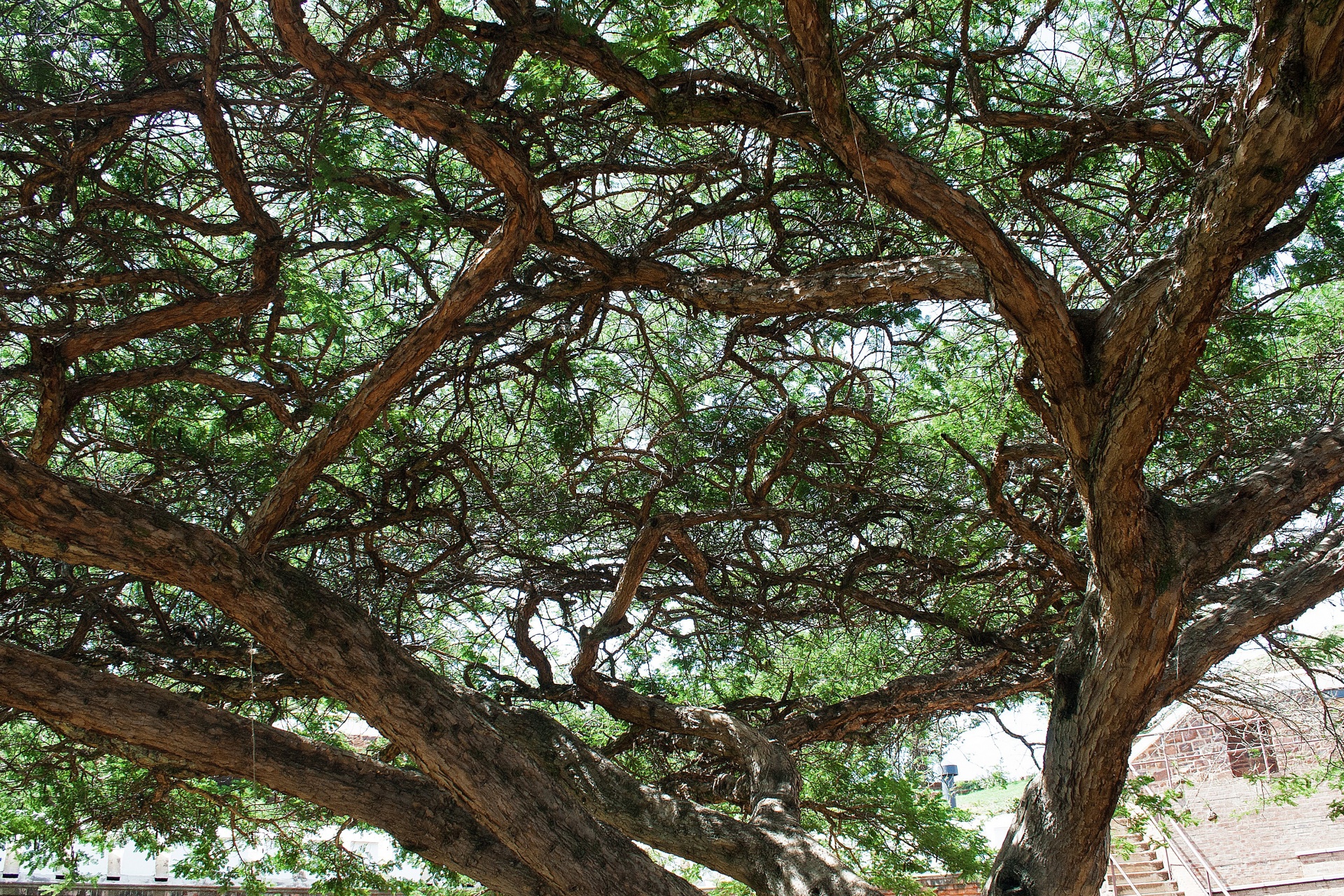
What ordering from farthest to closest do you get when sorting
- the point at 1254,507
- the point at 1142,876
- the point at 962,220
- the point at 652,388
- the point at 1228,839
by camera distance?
the point at 1142,876 < the point at 1228,839 < the point at 652,388 < the point at 1254,507 < the point at 962,220

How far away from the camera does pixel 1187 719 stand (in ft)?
44.0

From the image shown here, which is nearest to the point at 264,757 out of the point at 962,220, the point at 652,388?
the point at 962,220

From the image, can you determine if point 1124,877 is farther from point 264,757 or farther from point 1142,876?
point 264,757

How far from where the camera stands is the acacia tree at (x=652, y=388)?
124 inches

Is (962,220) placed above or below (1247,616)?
above

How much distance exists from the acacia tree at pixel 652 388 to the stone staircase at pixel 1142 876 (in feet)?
26.7

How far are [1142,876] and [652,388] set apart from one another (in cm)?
1253

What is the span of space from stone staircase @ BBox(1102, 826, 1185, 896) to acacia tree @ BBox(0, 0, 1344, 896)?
8.12m

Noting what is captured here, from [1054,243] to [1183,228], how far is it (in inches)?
83.9

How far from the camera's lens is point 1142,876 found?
14250mm

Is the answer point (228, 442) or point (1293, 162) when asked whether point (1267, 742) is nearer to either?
point (1293, 162)

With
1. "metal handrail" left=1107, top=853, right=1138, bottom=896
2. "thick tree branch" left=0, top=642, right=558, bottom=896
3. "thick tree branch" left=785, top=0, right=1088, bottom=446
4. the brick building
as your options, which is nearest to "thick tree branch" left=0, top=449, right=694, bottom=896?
"thick tree branch" left=0, top=642, right=558, bottom=896

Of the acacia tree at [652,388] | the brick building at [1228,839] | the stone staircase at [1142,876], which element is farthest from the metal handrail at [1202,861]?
the acacia tree at [652,388]

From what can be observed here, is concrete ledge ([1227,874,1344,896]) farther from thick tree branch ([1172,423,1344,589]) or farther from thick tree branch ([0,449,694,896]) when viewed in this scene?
thick tree branch ([0,449,694,896])
